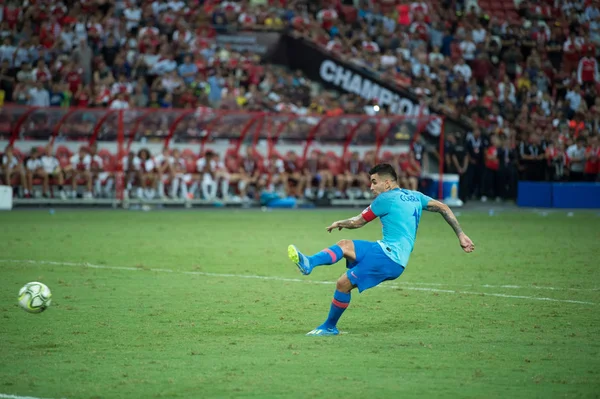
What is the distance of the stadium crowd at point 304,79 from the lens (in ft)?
86.3

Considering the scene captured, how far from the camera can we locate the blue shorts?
8289 millimetres

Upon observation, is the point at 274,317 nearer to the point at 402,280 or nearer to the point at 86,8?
the point at 402,280

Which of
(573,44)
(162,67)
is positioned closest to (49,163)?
(162,67)

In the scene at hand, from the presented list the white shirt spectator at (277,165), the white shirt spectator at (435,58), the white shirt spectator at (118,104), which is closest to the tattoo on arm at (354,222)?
the white shirt spectator at (277,165)

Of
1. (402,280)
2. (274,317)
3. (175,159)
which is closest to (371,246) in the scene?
(274,317)

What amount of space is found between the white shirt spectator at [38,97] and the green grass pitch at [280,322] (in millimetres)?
8653

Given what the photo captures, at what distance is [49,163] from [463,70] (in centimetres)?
1457

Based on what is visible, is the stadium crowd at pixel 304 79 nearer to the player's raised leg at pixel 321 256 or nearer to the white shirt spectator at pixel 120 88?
the white shirt spectator at pixel 120 88

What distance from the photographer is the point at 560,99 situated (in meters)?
33.2

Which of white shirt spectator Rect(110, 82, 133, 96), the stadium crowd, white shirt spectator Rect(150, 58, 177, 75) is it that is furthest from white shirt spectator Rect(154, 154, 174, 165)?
white shirt spectator Rect(150, 58, 177, 75)

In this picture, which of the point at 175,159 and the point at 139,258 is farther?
the point at 175,159

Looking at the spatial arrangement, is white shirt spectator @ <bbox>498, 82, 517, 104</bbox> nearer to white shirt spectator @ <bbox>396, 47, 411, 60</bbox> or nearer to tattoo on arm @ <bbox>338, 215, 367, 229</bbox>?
white shirt spectator @ <bbox>396, 47, 411, 60</bbox>

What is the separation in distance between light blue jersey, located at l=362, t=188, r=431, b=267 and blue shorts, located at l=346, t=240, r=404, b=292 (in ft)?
0.36

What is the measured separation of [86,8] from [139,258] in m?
16.0
